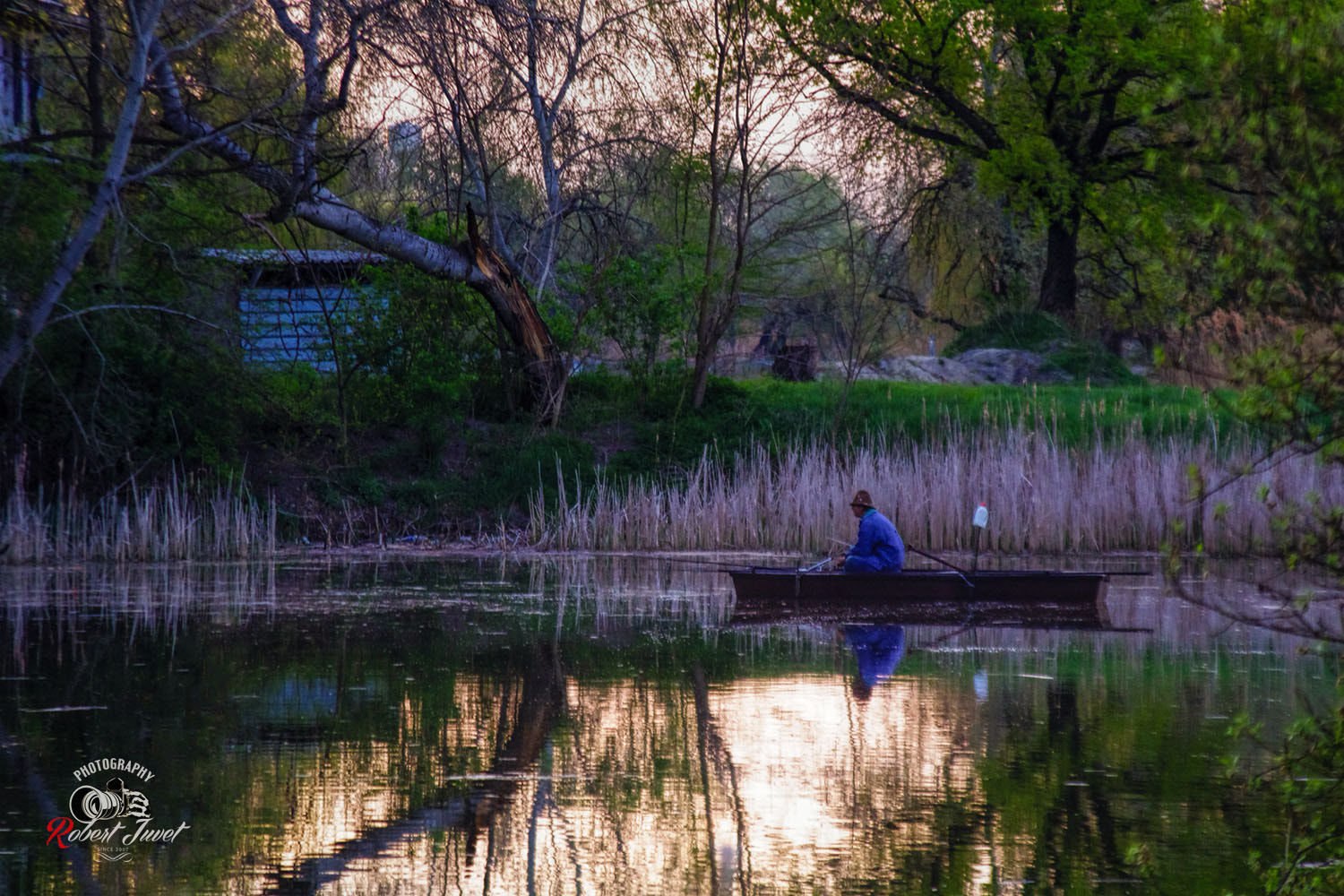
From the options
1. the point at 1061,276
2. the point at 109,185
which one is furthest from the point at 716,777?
the point at 1061,276

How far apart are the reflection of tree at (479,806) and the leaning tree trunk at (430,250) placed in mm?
8086

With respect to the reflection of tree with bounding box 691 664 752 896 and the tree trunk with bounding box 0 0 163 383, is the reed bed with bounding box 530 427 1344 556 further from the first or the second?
the reflection of tree with bounding box 691 664 752 896

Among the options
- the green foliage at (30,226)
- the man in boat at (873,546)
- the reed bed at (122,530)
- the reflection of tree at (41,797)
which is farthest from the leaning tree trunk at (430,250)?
the reflection of tree at (41,797)

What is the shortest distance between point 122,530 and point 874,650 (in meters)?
9.13

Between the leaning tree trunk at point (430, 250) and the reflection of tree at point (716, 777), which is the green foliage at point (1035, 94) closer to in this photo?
the leaning tree trunk at point (430, 250)

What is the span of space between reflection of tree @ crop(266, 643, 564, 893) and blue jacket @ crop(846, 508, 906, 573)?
503 centimetres

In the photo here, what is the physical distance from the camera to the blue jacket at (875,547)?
1336 cm

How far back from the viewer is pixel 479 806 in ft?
19.9

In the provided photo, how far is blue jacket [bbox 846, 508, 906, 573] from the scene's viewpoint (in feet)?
43.8

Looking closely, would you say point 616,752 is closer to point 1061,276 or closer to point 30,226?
point 30,226

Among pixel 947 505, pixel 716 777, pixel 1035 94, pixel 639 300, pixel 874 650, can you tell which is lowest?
pixel 716 777

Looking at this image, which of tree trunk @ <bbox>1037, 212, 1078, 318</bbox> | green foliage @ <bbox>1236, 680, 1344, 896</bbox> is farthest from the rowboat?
tree trunk @ <bbox>1037, 212, 1078, 318</bbox>

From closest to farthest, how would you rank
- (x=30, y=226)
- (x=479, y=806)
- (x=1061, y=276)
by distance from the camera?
(x=479, y=806)
(x=30, y=226)
(x=1061, y=276)

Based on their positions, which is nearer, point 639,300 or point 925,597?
point 925,597
